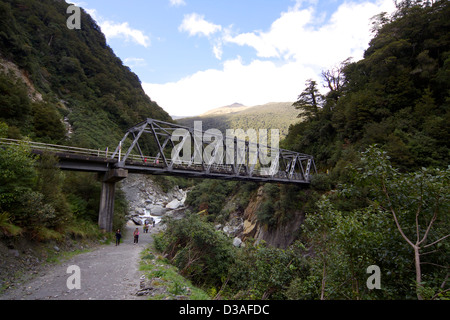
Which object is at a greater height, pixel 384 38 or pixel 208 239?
pixel 384 38

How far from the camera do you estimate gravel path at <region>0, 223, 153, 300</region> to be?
6.29 meters

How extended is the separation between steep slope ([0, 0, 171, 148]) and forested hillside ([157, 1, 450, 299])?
20140mm

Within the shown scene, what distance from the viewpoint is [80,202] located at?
669 inches

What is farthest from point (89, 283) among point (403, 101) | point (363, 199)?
point (403, 101)

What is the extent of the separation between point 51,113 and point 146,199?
86.8 ft

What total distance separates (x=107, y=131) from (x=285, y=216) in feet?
131

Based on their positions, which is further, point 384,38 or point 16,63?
point 16,63

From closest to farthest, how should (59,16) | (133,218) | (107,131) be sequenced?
1. (133,218)
2. (107,131)
3. (59,16)

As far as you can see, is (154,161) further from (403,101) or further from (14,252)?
(403,101)

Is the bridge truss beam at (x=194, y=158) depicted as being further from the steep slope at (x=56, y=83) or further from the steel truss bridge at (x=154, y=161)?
the steep slope at (x=56, y=83)

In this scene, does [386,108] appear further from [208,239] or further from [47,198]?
[47,198]

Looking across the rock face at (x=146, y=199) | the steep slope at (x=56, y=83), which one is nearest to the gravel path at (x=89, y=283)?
the steep slope at (x=56, y=83)
